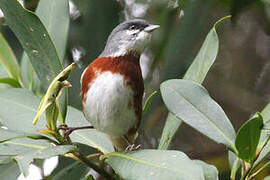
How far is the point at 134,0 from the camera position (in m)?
4.55

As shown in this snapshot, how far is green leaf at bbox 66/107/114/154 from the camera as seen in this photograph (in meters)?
2.82

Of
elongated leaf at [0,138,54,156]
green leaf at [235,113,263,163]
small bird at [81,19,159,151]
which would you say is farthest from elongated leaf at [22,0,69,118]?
green leaf at [235,113,263,163]

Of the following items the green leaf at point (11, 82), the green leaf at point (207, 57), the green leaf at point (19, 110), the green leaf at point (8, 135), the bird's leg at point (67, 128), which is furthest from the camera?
the green leaf at point (11, 82)

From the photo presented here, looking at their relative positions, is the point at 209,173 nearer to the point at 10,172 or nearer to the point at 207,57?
the point at 207,57

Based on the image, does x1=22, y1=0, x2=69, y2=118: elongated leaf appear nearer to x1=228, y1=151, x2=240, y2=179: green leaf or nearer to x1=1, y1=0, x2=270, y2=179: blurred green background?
x1=1, y1=0, x2=270, y2=179: blurred green background

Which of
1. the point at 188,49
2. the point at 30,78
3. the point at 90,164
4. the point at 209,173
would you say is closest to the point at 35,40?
the point at 90,164

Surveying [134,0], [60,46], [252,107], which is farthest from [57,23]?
[252,107]

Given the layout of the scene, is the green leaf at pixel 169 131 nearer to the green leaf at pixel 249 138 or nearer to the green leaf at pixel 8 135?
the green leaf at pixel 249 138

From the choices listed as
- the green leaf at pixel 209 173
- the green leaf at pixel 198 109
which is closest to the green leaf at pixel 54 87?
the green leaf at pixel 198 109

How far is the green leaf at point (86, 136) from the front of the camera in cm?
282

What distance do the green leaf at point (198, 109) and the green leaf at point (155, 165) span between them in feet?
0.83

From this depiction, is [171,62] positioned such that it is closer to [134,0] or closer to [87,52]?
[87,52]

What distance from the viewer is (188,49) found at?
387 centimetres

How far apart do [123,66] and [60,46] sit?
38cm
